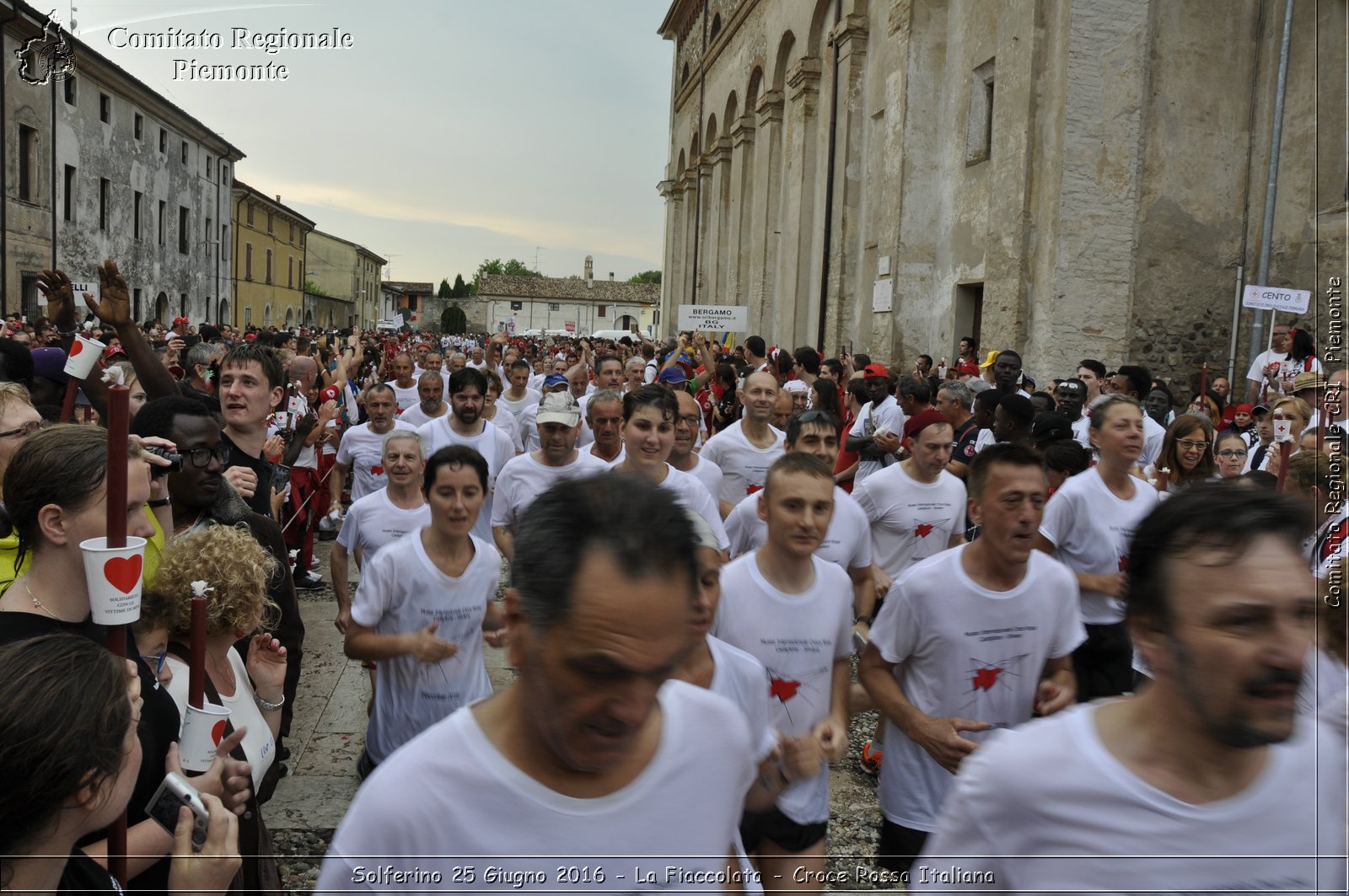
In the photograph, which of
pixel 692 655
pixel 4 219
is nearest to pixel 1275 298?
pixel 692 655

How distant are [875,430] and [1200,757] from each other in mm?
7494

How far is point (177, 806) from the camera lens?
7.77 ft

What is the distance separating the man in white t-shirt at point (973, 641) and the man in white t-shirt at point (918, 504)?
86.4 inches

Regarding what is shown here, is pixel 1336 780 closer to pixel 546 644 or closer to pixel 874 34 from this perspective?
pixel 546 644

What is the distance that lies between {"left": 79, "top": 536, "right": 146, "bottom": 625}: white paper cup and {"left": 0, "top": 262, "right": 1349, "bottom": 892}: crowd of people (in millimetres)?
100

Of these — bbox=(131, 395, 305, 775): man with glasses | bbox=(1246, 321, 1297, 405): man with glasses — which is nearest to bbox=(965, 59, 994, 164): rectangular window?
bbox=(1246, 321, 1297, 405): man with glasses

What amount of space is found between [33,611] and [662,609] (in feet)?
6.17

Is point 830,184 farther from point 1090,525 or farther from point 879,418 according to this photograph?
point 1090,525

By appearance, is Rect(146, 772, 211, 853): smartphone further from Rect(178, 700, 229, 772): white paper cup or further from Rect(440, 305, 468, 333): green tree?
Rect(440, 305, 468, 333): green tree

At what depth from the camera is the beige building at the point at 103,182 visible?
31266 mm

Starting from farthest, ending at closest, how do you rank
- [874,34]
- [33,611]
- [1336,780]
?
[874,34] < [33,611] < [1336,780]

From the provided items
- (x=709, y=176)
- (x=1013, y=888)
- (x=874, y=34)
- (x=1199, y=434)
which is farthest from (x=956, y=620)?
(x=709, y=176)

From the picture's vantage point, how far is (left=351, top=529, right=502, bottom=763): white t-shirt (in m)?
4.36

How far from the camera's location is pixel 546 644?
1631 mm
